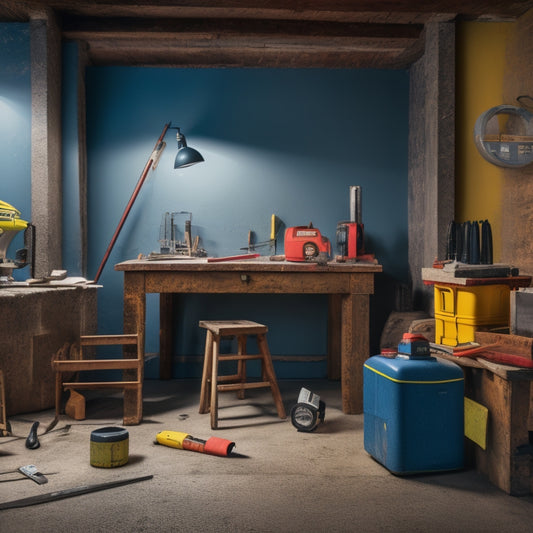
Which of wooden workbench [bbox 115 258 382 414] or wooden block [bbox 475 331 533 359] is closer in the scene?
wooden block [bbox 475 331 533 359]

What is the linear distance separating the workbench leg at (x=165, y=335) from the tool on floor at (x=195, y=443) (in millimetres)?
1773

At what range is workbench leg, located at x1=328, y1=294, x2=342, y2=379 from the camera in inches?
194

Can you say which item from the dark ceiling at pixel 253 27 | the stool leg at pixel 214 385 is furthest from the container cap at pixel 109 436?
the dark ceiling at pixel 253 27

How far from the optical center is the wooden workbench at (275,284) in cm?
366

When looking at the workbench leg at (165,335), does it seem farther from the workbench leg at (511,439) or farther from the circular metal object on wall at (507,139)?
the workbench leg at (511,439)

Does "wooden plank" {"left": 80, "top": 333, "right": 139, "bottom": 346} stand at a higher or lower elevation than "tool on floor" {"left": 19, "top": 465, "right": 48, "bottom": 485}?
higher

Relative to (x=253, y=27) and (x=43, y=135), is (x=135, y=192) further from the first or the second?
(x=253, y=27)

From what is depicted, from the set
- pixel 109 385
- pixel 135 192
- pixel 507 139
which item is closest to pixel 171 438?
pixel 109 385

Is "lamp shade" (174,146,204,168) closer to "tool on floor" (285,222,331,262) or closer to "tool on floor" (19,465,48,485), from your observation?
"tool on floor" (285,222,331,262)

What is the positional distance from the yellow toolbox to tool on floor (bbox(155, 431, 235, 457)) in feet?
4.55

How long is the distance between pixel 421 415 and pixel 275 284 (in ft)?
4.47

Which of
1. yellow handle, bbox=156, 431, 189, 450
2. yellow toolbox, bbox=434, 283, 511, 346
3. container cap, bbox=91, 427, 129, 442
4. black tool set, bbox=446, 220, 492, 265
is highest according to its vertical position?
black tool set, bbox=446, 220, 492, 265

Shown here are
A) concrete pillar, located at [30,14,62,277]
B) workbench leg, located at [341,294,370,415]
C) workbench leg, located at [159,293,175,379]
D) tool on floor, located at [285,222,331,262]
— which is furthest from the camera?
workbench leg, located at [159,293,175,379]

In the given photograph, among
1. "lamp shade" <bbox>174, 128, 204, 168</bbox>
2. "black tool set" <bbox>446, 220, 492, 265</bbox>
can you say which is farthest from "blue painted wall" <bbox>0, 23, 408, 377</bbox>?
"black tool set" <bbox>446, 220, 492, 265</bbox>
